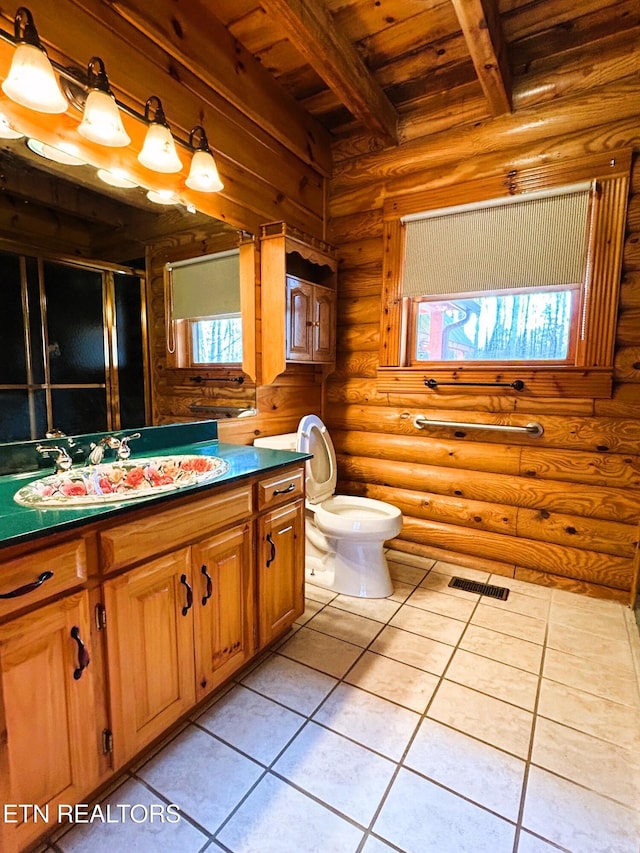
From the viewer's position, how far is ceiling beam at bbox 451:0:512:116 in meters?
1.65

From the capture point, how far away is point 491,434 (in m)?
2.47

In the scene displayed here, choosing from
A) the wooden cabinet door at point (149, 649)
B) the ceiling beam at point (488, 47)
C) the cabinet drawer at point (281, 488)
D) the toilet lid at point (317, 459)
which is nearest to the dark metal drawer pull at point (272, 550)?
the cabinet drawer at point (281, 488)

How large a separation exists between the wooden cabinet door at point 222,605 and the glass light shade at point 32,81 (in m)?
1.43

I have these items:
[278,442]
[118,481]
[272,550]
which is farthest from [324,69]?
[272,550]

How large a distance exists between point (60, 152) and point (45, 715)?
5.61 feet

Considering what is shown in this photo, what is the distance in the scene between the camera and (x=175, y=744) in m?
1.34

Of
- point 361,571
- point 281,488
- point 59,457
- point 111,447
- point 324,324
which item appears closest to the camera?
point 59,457

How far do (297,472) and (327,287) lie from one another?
1473 mm

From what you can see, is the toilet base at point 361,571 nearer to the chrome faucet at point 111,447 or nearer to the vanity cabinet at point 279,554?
the vanity cabinet at point 279,554

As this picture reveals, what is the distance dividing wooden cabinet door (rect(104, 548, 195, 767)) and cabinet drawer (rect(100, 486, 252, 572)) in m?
0.04

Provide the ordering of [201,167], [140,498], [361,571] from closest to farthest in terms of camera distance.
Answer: [140,498], [201,167], [361,571]

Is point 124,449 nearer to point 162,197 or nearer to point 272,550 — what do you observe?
point 272,550

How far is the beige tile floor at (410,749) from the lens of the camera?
1.09 m

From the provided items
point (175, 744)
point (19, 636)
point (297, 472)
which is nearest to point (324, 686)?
point (175, 744)
